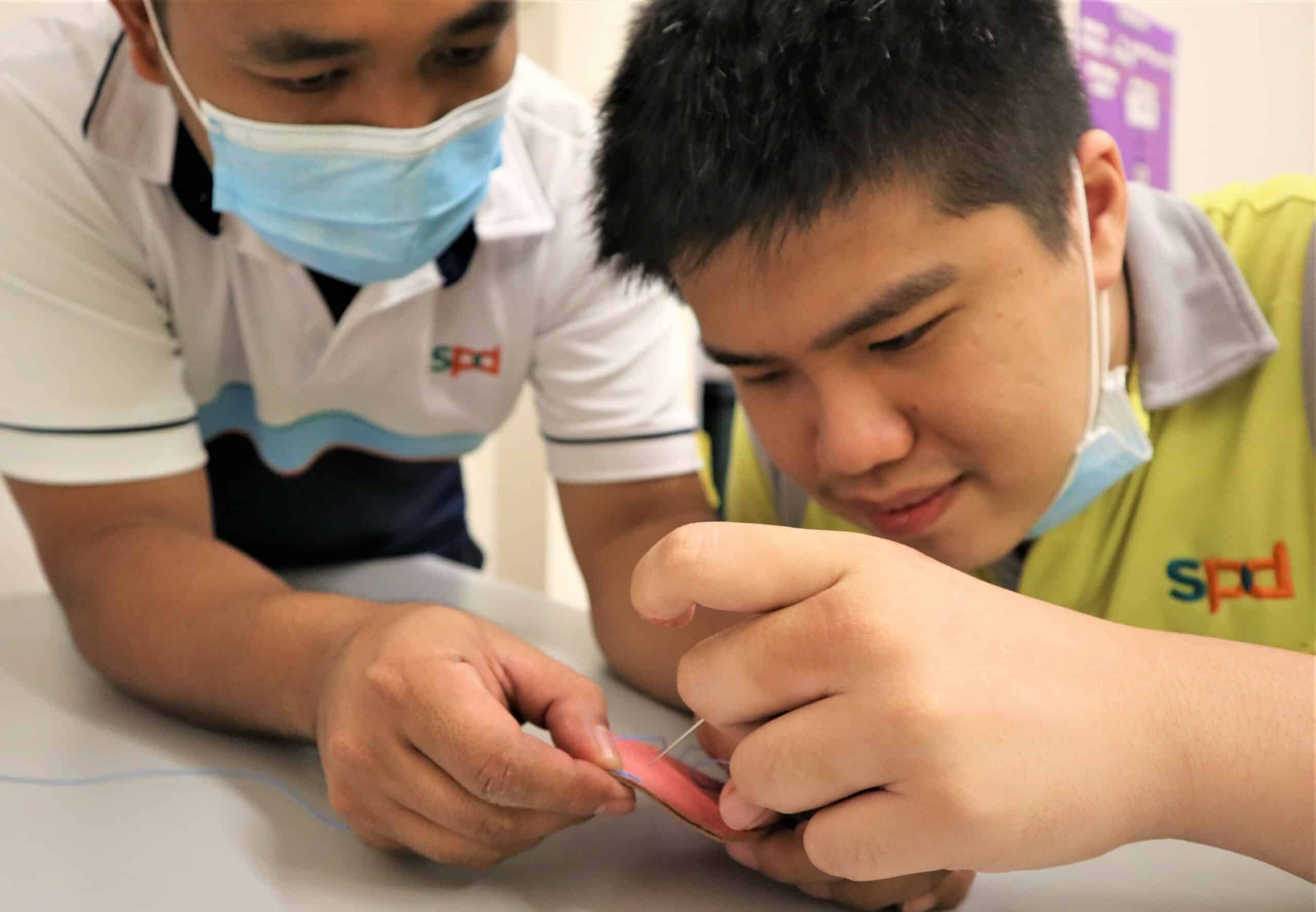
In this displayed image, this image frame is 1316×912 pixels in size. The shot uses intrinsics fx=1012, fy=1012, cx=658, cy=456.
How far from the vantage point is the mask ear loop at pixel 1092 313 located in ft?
2.23

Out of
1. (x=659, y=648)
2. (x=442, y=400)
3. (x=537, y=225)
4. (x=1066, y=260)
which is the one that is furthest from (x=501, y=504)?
(x=1066, y=260)

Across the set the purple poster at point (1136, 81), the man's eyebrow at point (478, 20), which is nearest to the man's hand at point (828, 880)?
the man's eyebrow at point (478, 20)

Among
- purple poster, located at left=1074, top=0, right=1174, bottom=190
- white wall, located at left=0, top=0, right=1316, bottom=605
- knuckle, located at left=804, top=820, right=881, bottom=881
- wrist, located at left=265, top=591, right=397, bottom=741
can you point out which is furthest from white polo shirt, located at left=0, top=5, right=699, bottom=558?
purple poster, located at left=1074, top=0, right=1174, bottom=190

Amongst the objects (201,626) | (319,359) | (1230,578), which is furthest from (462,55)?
(1230,578)

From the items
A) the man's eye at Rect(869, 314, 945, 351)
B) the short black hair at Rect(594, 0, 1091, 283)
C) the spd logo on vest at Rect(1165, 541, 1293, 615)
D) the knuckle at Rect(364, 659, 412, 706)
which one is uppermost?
the short black hair at Rect(594, 0, 1091, 283)

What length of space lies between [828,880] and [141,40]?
748mm

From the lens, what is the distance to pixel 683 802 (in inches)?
19.3

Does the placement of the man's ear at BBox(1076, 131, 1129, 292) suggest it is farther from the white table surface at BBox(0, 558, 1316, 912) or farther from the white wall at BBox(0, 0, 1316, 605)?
the white wall at BBox(0, 0, 1316, 605)

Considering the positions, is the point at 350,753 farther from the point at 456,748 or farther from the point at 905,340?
the point at 905,340

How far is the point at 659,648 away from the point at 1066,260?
0.39 metres

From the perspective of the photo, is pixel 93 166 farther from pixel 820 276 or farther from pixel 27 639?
pixel 820 276

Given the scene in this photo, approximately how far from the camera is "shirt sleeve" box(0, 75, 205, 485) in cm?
77

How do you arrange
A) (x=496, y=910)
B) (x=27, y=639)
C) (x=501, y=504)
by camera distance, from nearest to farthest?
(x=496, y=910) → (x=27, y=639) → (x=501, y=504)

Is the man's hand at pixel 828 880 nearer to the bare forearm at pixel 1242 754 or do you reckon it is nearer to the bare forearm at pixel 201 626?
the bare forearm at pixel 1242 754
